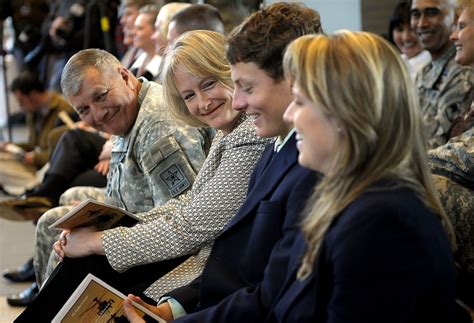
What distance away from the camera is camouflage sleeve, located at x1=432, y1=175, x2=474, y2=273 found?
9.98 feet

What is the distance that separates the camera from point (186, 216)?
2.58 meters

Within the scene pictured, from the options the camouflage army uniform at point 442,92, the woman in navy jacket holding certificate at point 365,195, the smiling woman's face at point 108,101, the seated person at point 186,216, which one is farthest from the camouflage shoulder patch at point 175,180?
the camouflage army uniform at point 442,92

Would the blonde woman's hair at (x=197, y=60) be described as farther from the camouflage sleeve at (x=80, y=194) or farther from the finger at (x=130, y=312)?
the camouflage sleeve at (x=80, y=194)

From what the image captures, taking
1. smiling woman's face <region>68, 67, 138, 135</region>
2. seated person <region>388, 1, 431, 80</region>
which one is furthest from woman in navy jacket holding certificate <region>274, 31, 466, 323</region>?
seated person <region>388, 1, 431, 80</region>

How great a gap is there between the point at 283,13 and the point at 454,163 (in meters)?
1.18

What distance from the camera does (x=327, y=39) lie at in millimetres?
1756

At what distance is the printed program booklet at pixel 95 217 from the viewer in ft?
8.57

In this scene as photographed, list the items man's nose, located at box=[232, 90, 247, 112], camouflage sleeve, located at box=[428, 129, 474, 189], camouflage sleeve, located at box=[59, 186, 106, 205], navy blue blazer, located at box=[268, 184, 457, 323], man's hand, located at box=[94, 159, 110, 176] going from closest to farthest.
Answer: navy blue blazer, located at box=[268, 184, 457, 323] → man's nose, located at box=[232, 90, 247, 112] → camouflage sleeve, located at box=[428, 129, 474, 189] → camouflage sleeve, located at box=[59, 186, 106, 205] → man's hand, located at box=[94, 159, 110, 176]

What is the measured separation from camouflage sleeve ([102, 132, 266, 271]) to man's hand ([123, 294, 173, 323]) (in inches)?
8.2

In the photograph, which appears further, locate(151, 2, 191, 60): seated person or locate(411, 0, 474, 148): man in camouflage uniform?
locate(151, 2, 191, 60): seated person

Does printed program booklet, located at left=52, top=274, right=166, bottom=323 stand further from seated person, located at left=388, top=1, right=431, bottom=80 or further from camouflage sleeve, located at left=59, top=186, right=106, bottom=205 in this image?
seated person, located at left=388, top=1, right=431, bottom=80

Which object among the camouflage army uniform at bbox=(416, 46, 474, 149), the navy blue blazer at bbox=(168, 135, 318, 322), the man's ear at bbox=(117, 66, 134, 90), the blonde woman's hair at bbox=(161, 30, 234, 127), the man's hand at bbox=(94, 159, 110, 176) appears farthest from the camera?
the man's hand at bbox=(94, 159, 110, 176)

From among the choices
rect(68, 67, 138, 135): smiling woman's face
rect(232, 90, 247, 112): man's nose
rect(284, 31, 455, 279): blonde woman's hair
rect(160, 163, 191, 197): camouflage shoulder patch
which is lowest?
rect(160, 163, 191, 197): camouflage shoulder patch

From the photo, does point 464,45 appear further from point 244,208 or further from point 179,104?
point 244,208
